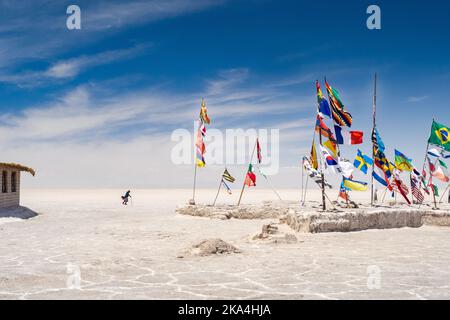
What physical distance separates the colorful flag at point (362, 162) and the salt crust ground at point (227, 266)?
502 centimetres

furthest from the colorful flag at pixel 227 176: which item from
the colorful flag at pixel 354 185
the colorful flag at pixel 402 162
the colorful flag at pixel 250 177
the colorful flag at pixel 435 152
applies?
the colorful flag at pixel 435 152

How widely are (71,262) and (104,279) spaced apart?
7.55ft

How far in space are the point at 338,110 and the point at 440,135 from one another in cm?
610

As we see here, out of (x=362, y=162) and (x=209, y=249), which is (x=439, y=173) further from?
(x=209, y=249)

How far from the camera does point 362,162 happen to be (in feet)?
69.4

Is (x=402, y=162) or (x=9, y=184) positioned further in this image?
(x=9, y=184)

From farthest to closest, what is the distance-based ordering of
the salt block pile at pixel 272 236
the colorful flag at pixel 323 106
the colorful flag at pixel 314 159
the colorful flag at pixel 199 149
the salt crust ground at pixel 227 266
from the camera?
the colorful flag at pixel 199 149 → the colorful flag at pixel 314 159 → the colorful flag at pixel 323 106 → the salt block pile at pixel 272 236 → the salt crust ground at pixel 227 266

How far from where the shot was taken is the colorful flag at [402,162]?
2230 cm

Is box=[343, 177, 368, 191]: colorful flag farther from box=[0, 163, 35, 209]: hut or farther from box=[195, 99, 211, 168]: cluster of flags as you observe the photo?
box=[0, 163, 35, 209]: hut

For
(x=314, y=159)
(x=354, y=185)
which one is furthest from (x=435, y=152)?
(x=314, y=159)

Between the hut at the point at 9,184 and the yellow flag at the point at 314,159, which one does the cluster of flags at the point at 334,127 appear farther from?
the hut at the point at 9,184
